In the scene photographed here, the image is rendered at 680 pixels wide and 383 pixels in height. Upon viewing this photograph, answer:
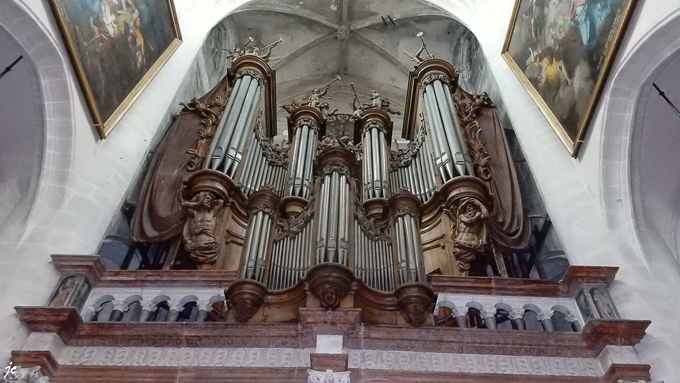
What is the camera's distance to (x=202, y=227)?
7363 mm

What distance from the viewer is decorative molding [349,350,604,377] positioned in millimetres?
5488

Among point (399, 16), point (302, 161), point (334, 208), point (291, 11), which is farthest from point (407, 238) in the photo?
point (291, 11)

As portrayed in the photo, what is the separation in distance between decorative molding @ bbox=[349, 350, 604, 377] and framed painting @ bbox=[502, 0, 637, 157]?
3062mm

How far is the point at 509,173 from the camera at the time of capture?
875 cm

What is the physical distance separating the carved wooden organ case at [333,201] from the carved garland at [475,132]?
0.03 meters

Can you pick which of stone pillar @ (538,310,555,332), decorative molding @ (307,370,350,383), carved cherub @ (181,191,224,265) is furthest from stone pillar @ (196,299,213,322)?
stone pillar @ (538,310,555,332)

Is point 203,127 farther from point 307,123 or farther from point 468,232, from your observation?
point 468,232

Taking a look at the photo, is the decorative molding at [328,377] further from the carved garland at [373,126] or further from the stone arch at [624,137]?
the carved garland at [373,126]

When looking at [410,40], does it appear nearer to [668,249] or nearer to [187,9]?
[187,9]

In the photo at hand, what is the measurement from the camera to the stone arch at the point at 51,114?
679cm

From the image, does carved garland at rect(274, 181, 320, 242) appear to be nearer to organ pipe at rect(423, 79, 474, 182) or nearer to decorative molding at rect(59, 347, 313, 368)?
decorative molding at rect(59, 347, 313, 368)

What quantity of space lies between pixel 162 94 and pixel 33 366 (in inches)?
210

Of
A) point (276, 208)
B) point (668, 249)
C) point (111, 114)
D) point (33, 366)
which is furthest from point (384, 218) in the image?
point (33, 366)

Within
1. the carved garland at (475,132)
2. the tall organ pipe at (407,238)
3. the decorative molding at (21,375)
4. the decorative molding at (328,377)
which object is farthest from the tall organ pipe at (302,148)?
the decorative molding at (21,375)
